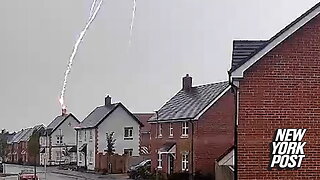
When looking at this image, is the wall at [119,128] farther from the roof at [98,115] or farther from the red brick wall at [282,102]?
the red brick wall at [282,102]

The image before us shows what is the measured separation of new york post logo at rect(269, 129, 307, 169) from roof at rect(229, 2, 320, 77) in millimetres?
2074

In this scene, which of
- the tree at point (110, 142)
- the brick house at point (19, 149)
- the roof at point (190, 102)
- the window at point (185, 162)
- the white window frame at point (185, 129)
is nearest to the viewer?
the roof at point (190, 102)

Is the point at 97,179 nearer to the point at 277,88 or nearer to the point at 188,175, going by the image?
the point at 188,175

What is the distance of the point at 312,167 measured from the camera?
18.9 metres

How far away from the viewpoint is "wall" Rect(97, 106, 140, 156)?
71250 mm

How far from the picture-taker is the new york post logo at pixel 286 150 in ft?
61.6

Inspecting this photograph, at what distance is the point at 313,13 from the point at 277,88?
2.35 metres

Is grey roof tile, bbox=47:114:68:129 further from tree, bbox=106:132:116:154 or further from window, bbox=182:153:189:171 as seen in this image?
window, bbox=182:153:189:171

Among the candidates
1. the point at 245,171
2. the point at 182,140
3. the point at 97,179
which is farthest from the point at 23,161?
the point at 245,171

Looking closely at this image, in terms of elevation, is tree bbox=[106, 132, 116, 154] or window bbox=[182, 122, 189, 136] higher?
window bbox=[182, 122, 189, 136]

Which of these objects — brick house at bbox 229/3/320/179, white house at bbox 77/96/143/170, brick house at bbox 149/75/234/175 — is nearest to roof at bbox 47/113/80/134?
white house at bbox 77/96/143/170

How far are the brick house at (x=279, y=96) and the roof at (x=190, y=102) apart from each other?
26637mm

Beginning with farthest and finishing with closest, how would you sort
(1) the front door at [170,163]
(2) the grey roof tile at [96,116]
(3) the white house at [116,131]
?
(2) the grey roof tile at [96,116], (3) the white house at [116,131], (1) the front door at [170,163]

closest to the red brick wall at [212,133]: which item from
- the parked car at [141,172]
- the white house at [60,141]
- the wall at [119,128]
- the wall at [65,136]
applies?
the parked car at [141,172]
